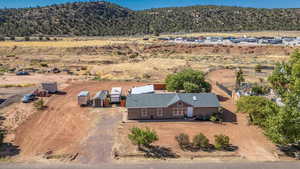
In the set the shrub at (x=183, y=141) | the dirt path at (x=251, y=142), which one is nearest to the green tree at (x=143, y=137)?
the shrub at (x=183, y=141)

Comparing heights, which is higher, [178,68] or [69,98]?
[178,68]

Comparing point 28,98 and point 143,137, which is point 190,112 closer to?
point 143,137

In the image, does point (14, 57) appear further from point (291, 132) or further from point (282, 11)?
point (282, 11)

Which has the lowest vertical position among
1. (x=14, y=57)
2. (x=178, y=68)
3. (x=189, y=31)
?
(x=178, y=68)

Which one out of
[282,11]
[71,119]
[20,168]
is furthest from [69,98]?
[282,11]

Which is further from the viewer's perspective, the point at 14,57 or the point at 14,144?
the point at 14,57

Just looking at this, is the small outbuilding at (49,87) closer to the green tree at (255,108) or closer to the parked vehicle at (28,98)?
the parked vehicle at (28,98)

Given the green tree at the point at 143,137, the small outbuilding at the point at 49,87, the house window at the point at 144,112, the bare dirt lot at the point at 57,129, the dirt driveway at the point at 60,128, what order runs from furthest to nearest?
1. the small outbuilding at the point at 49,87
2. the house window at the point at 144,112
3. the dirt driveway at the point at 60,128
4. the bare dirt lot at the point at 57,129
5. the green tree at the point at 143,137
